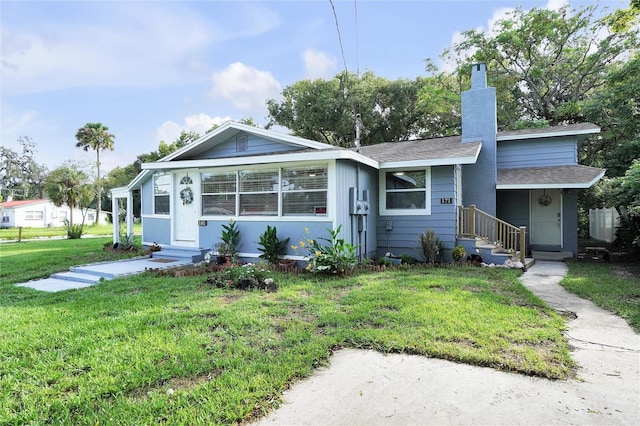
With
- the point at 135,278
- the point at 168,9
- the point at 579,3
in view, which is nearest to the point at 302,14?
the point at 168,9

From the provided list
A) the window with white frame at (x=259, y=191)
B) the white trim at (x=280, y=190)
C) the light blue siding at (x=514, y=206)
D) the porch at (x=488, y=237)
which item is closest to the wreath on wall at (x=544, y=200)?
the light blue siding at (x=514, y=206)

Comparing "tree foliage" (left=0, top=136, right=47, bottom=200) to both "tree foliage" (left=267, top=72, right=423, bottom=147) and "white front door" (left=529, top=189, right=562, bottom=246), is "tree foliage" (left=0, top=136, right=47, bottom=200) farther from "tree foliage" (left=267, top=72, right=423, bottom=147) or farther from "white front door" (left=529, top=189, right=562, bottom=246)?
"white front door" (left=529, top=189, right=562, bottom=246)

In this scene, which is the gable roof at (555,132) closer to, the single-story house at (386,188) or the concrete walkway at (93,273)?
the single-story house at (386,188)

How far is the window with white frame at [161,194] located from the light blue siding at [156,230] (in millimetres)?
331

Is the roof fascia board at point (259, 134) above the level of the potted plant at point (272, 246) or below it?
above

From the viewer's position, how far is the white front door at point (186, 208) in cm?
941

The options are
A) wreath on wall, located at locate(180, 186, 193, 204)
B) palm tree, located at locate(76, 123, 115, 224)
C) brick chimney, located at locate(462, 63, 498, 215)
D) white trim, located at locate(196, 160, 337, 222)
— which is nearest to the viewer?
white trim, located at locate(196, 160, 337, 222)

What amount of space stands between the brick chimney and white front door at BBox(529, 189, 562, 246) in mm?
2073

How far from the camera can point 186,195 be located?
379 inches

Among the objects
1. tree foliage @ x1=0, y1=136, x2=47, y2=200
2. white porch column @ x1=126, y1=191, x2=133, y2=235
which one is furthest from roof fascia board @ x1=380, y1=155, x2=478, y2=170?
tree foliage @ x1=0, y1=136, x2=47, y2=200

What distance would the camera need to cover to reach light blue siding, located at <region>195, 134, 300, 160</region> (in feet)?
28.8

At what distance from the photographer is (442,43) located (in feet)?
64.1

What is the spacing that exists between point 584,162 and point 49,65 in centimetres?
2016

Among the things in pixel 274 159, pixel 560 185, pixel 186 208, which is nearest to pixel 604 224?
pixel 560 185
